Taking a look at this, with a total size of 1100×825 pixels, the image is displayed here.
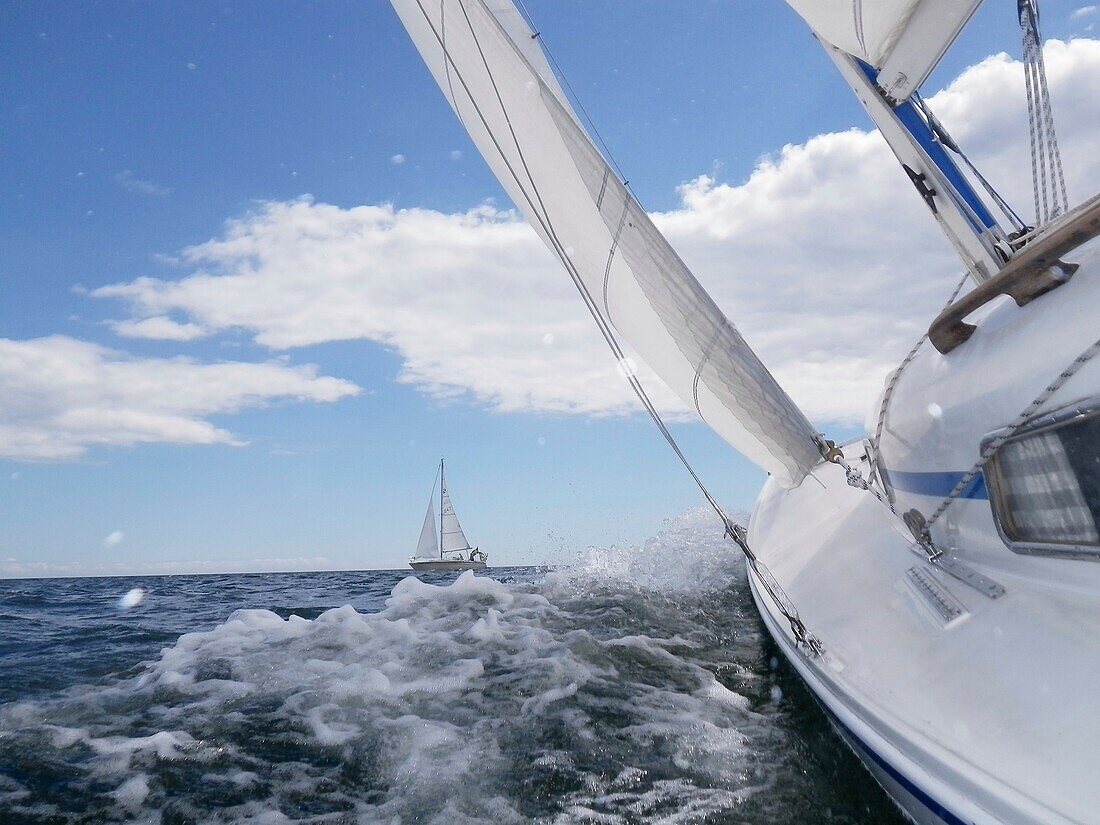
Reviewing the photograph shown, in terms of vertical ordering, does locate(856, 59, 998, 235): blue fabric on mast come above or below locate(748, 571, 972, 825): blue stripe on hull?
above

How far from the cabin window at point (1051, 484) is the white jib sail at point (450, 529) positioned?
4791cm

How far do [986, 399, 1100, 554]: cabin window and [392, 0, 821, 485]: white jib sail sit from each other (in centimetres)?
185

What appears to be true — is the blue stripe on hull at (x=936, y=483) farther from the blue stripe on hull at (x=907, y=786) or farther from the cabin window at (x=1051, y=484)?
the blue stripe on hull at (x=907, y=786)

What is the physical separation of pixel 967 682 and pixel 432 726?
3087mm

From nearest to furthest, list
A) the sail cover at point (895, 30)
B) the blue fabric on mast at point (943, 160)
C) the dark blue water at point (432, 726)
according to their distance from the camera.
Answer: the dark blue water at point (432, 726), the sail cover at point (895, 30), the blue fabric on mast at point (943, 160)

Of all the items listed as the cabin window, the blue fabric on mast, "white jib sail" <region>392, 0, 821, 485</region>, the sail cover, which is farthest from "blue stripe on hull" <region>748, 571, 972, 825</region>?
the sail cover

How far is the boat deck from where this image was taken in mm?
1740

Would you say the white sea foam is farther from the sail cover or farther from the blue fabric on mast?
the sail cover

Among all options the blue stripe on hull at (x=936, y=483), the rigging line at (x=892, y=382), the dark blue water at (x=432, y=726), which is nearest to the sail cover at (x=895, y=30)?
the rigging line at (x=892, y=382)

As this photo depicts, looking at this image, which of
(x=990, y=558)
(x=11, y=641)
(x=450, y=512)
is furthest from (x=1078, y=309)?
A: (x=450, y=512)

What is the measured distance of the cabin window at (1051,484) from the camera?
2.40 metres

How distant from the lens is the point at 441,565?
1956 inches

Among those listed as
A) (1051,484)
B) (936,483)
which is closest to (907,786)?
(1051,484)

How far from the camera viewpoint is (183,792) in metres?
3.23
